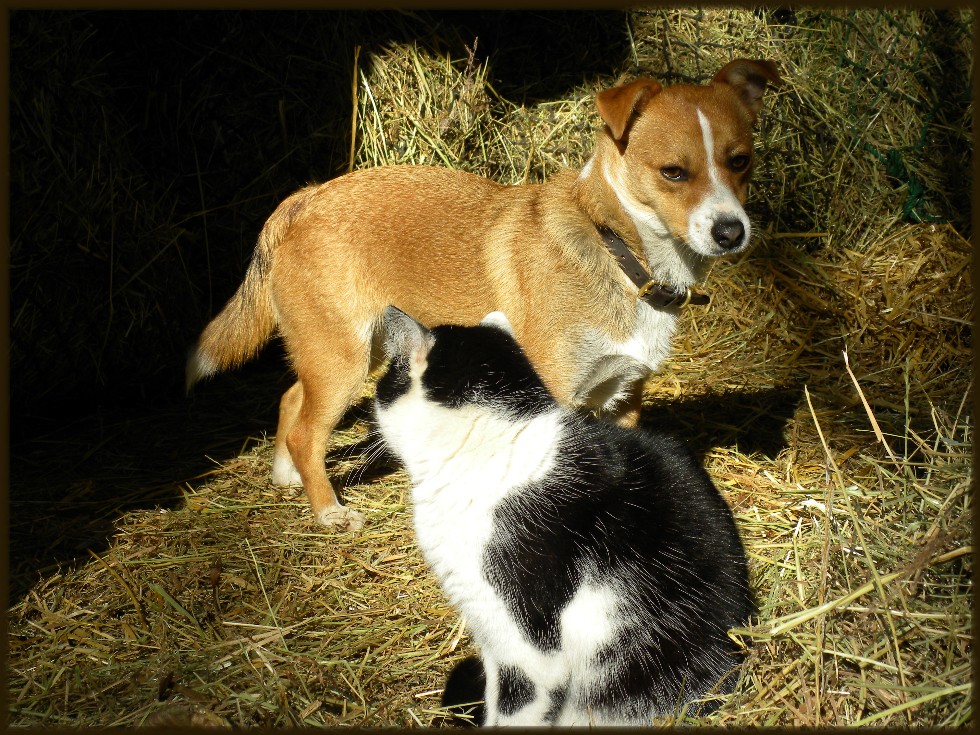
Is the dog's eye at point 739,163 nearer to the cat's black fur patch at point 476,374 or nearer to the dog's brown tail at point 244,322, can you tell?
the cat's black fur patch at point 476,374

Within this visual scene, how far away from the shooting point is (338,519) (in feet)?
12.6

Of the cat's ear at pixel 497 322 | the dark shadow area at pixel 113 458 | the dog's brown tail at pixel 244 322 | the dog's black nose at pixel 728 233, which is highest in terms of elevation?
the dog's black nose at pixel 728 233

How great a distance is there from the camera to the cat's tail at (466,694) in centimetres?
271

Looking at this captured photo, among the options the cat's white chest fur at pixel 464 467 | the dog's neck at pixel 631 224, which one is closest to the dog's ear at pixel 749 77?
the dog's neck at pixel 631 224

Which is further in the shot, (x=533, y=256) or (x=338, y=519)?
(x=338, y=519)

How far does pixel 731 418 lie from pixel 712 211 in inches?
68.0

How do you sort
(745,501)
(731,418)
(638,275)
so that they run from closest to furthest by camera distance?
(638,275) < (745,501) < (731,418)

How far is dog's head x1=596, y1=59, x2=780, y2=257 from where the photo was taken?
122 inches

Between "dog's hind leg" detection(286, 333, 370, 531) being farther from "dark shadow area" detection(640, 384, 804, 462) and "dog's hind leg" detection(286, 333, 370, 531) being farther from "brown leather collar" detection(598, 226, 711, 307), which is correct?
"dark shadow area" detection(640, 384, 804, 462)

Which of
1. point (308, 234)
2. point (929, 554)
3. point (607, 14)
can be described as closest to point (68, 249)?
point (308, 234)

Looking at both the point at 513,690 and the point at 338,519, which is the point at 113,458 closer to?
the point at 338,519

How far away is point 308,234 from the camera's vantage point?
3.75 metres

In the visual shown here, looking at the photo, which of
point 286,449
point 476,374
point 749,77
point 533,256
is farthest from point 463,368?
point 749,77

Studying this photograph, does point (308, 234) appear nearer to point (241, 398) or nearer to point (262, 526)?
point (262, 526)
